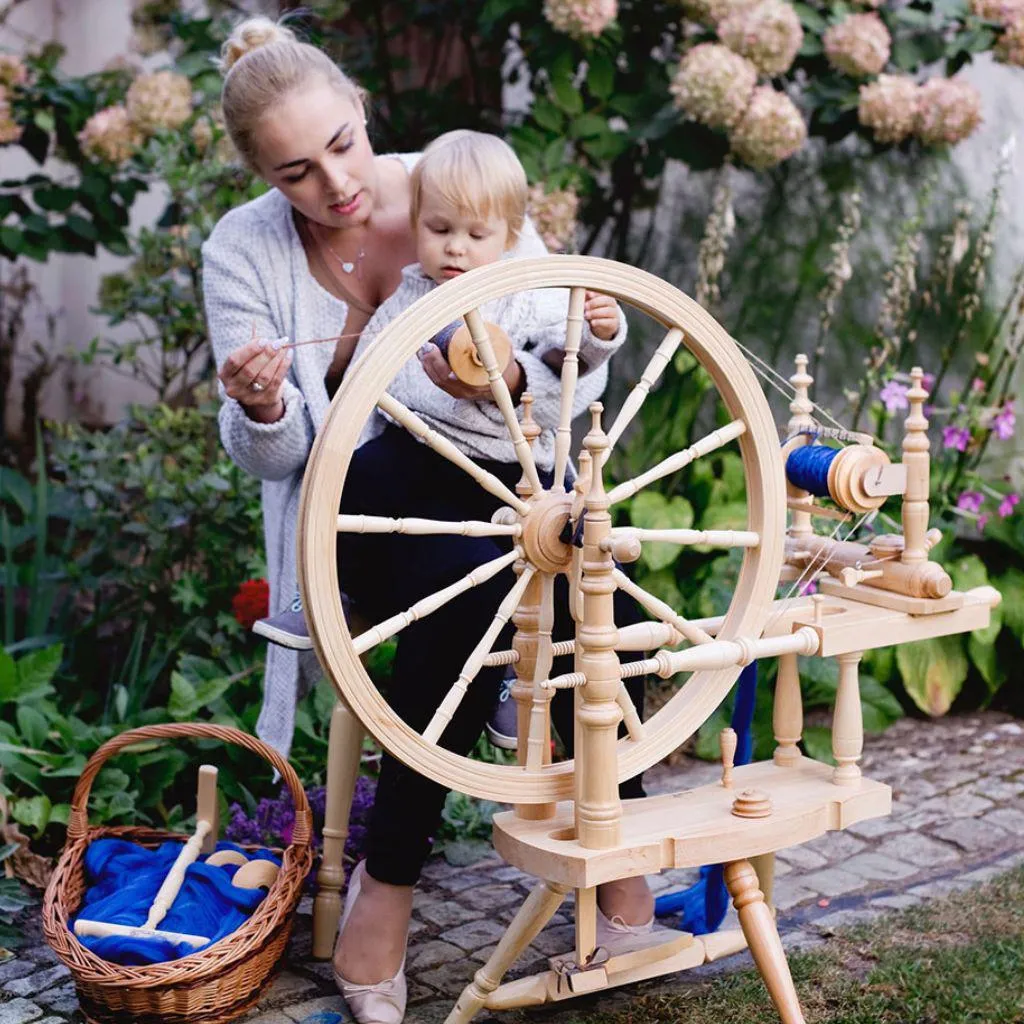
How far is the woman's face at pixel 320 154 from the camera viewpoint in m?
2.69

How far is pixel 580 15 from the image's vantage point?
426 centimetres

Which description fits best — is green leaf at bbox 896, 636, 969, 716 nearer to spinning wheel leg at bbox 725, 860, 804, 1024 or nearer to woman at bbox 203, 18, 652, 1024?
woman at bbox 203, 18, 652, 1024

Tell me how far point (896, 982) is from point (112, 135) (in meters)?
3.28

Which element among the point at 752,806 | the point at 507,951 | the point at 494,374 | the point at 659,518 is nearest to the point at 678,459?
the point at 494,374

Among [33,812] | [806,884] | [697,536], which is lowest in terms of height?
[806,884]

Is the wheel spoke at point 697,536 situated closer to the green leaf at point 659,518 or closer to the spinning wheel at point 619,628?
the spinning wheel at point 619,628

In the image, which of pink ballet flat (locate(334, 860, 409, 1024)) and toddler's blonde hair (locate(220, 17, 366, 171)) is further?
toddler's blonde hair (locate(220, 17, 366, 171))

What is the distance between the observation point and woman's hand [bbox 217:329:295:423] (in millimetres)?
2482

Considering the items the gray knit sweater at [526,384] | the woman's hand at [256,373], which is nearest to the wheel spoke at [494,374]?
the gray knit sweater at [526,384]

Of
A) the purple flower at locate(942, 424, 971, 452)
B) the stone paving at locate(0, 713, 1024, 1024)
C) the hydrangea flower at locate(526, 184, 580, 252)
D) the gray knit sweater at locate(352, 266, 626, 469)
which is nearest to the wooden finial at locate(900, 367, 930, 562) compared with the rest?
the gray knit sweater at locate(352, 266, 626, 469)

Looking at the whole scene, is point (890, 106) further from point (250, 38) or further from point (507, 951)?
point (507, 951)

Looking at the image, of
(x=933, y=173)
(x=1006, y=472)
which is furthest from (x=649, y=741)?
(x=933, y=173)

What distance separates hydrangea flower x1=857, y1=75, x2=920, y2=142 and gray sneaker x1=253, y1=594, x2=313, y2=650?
2589 millimetres

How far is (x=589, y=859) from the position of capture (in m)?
2.20
